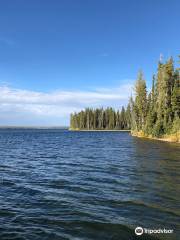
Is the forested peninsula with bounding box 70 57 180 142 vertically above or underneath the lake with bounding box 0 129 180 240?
above

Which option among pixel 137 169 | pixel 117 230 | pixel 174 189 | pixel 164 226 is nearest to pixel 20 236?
pixel 117 230

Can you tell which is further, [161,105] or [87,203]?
[161,105]

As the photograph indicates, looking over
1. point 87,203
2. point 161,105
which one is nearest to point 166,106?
point 161,105

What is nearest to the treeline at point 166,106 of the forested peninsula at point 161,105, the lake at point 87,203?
the forested peninsula at point 161,105

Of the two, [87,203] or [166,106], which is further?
[166,106]

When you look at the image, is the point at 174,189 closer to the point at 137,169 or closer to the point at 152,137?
the point at 137,169

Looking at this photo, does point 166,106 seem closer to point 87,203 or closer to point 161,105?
point 161,105

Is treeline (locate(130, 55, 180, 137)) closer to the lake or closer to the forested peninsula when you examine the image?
the forested peninsula

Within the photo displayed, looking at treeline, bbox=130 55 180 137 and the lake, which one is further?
treeline, bbox=130 55 180 137

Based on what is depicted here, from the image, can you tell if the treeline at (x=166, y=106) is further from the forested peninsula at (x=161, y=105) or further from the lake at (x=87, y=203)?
the lake at (x=87, y=203)

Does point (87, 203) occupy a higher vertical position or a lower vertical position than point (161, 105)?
lower

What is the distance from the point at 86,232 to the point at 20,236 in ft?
8.51

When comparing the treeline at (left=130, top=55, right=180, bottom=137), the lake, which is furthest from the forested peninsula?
the lake

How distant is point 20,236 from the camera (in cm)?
1056
